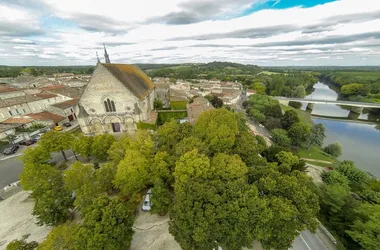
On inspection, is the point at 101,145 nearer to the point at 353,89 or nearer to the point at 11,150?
the point at 11,150

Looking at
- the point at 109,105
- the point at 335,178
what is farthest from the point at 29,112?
the point at 335,178

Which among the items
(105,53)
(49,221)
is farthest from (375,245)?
(105,53)

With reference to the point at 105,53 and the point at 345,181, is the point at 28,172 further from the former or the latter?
the point at 345,181

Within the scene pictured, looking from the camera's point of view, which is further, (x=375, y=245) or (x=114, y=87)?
(x=114, y=87)

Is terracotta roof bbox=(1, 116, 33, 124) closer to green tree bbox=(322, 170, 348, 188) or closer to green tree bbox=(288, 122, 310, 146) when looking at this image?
green tree bbox=(322, 170, 348, 188)

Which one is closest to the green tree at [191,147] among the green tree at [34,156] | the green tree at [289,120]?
the green tree at [34,156]

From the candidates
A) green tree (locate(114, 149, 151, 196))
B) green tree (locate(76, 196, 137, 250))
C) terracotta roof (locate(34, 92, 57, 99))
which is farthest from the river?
terracotta roof (locate(34, 92, 57, 99))
